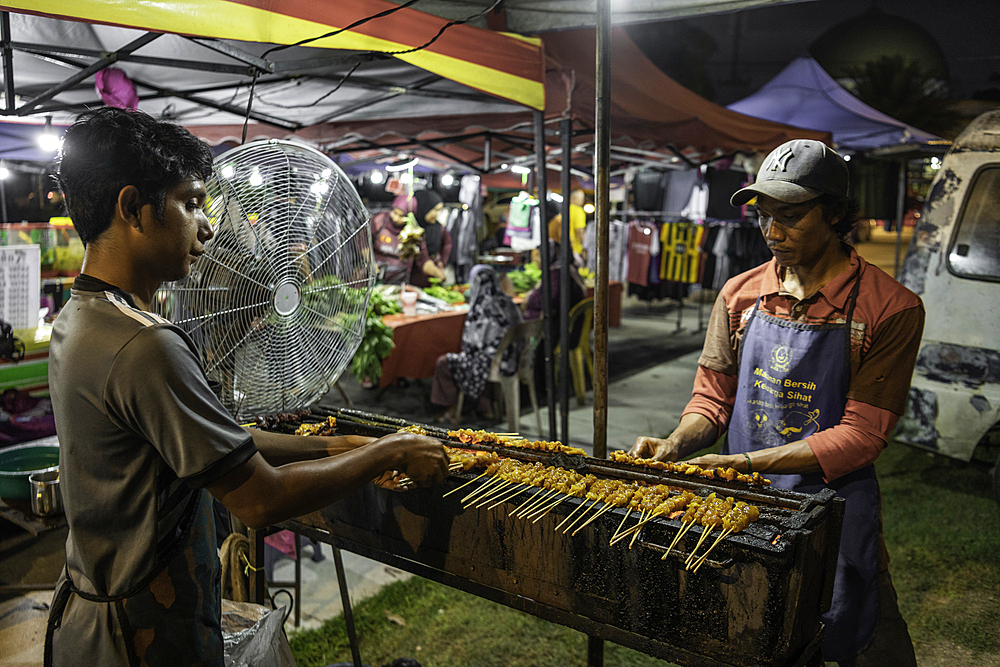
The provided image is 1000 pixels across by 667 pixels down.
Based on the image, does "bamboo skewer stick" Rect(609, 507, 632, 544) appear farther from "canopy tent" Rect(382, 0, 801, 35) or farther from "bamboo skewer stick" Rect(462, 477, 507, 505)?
"canopy tent" Rect(382, 0, 801, 35)

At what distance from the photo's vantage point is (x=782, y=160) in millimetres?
2328

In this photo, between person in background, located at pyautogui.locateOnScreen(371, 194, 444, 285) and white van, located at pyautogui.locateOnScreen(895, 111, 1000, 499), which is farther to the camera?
person in background, located at pyautogui.locateOnScreen(371, 194, 444, 285)

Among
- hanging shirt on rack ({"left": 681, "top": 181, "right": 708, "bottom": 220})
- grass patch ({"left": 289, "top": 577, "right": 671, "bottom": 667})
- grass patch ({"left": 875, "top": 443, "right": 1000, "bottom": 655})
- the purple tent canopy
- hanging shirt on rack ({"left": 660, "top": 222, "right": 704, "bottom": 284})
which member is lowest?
grass patch ({"left": 289, "top": 577, "right": 671, "bottom": 667})

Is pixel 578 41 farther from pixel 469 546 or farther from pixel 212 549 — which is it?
pixel 212 549

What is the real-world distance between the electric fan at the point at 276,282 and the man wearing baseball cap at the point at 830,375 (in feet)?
4.67

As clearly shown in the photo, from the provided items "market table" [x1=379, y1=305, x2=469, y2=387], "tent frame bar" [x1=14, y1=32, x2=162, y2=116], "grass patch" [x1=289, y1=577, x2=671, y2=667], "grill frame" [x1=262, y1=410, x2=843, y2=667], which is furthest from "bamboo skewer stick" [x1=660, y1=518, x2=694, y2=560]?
"market table" [x1=379, y1=305, x2=469, y2=387]

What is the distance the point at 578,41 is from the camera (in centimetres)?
478

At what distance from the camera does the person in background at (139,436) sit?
1420mm

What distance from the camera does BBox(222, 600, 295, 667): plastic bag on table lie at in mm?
2096

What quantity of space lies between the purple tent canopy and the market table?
7.24 meters

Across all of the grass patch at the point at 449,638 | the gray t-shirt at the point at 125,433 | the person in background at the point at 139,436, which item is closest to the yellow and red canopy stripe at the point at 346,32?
the person in background at the point at 139,436

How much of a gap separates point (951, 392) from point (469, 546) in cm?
493

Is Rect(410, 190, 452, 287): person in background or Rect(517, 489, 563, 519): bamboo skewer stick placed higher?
Rect(410, 190, 452, 287): person in background

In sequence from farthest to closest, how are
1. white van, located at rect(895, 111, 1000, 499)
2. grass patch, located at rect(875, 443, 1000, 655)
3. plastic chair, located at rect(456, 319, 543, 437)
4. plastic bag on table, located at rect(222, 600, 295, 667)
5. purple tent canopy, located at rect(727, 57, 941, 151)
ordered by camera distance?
purple tent canopy, located at rect(727, 57, 941, 151), plastic chair, located at rect(456, 319, 543, 437), white van, located at rect(895, 111, 1000, 499), grass patch, located at rect(875, 443, 1000, 655), plastic bag on table, located at rect(222, 600, 295, 667)
